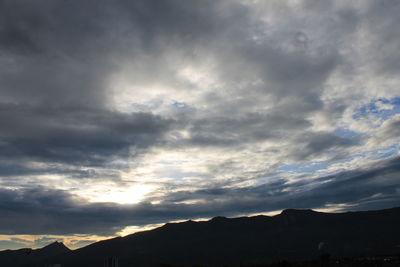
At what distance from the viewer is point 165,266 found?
50.5 m

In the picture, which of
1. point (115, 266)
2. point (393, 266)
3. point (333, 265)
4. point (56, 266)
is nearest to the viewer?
point (115, 266)

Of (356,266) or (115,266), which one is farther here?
(356,266)

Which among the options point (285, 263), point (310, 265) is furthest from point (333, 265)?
point (285, 263)

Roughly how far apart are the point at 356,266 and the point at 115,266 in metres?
32.8

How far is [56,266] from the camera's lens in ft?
167

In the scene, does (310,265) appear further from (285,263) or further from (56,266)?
(56,266)

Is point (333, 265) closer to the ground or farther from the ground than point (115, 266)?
closer to the ground

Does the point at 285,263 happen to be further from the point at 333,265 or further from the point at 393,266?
the point at 393,266

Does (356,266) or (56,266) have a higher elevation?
(56,266)

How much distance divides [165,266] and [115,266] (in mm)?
16453

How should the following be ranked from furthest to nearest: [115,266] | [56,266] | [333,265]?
[56,266] < [333,265] < [115,266]

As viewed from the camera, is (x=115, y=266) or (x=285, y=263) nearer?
(x=115, y=266)

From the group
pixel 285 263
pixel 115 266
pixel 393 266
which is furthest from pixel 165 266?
pixel 393 266

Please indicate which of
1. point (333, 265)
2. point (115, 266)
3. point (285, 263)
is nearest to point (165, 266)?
point (115, 266)
